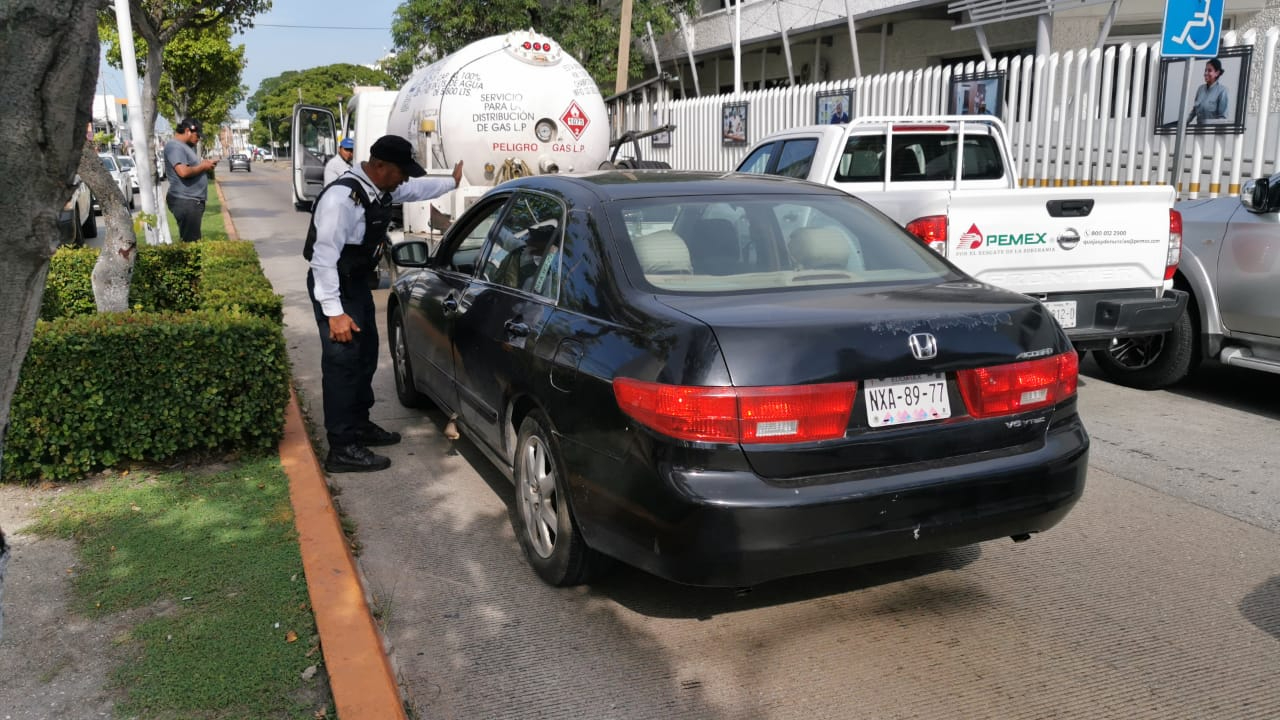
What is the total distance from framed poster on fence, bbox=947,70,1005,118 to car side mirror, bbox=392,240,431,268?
979 centimetres

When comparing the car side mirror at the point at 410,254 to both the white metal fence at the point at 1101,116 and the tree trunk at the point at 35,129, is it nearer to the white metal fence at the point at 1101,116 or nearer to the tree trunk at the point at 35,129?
the tree trunk at the point at 35,129

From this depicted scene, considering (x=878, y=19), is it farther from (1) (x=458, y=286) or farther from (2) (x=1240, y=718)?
(2) (x=1240, y=718)

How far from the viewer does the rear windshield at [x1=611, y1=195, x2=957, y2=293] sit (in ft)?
12.6

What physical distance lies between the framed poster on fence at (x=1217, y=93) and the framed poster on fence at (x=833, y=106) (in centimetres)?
579

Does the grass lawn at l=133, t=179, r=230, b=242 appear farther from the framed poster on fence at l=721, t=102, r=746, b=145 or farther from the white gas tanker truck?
the framed poster on fence at l=721, t=102, r=746, b=145

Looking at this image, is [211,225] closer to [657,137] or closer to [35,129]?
[657,137]

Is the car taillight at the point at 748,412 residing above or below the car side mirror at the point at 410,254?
below

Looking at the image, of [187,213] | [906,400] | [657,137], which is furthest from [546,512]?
[657,137]

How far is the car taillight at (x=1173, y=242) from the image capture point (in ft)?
21.8

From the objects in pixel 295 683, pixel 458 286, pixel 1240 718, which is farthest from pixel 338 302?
pixel 1240 718

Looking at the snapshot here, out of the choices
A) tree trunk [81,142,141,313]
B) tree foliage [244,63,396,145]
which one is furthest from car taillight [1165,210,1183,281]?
tree foliage [244,63,396,145]

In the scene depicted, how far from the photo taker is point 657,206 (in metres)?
4.17

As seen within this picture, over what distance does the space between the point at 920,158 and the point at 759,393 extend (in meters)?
6.22

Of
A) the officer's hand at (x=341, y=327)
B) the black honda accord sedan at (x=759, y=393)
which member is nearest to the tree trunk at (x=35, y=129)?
the black honda accord sedan at (x=759, y=393)
